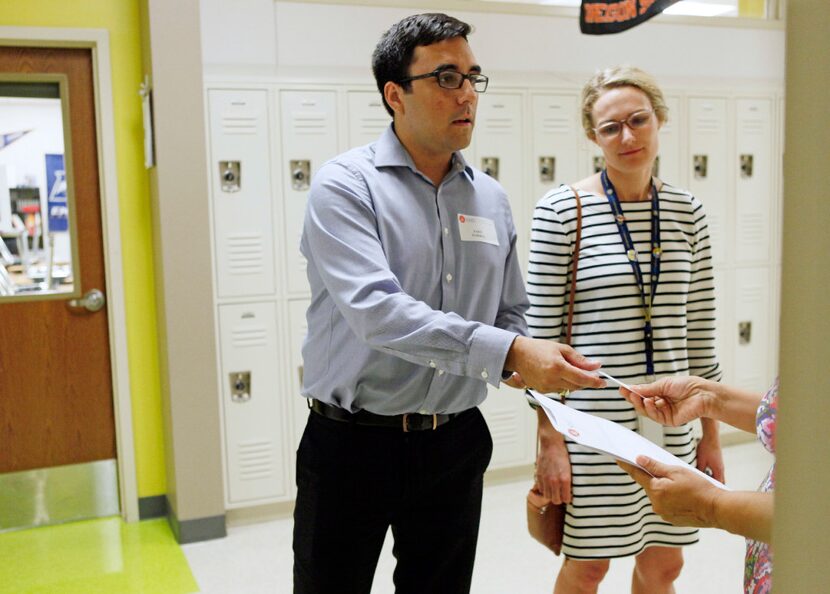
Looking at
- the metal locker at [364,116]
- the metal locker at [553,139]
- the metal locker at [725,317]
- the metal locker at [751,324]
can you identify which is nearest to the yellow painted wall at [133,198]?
the metal locker at [364,116]

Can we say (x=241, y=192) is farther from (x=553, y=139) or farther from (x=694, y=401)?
(x=694, y=401)

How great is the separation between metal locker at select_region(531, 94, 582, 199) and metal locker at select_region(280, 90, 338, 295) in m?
1.07

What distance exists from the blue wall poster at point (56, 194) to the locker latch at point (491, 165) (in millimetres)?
1987

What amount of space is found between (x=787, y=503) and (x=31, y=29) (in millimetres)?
3729

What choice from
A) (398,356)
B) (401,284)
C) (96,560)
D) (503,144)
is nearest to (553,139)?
(503,144)

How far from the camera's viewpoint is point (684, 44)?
4.51 metres

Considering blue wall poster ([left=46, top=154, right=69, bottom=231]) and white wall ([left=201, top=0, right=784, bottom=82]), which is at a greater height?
white wall ([left=201, top=0, right=784, bottom=82])

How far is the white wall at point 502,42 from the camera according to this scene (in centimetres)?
363

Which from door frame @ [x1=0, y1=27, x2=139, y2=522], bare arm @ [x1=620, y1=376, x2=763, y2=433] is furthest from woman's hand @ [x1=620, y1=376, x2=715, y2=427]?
door frame @ [x1=0, y1=27, x2=139, y2=522]

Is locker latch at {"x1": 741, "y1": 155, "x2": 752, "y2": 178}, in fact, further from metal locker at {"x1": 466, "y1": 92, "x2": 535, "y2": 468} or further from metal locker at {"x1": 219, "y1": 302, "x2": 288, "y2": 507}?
metal locker at {"x1": 219, "y1": 302, "x2": 288, "y2": 507}

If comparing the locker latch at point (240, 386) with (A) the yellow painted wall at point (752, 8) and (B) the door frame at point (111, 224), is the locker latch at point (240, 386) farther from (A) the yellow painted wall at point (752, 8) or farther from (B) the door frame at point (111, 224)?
(A) the yellow painted wall at point (752, 8)

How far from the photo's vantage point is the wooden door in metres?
3.65

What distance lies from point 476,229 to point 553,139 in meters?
2.50

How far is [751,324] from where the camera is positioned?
4.72 meters
